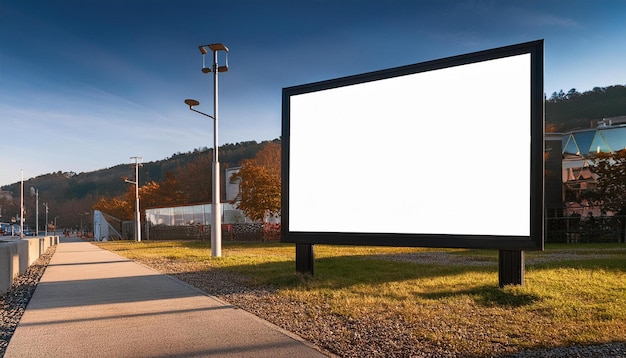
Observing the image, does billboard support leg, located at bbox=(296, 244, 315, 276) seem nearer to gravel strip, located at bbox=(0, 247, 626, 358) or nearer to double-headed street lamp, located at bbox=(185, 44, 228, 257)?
gravel strip, located at bbox=(0, 247, 626, 358)

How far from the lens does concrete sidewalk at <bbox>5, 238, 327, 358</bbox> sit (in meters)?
5.00

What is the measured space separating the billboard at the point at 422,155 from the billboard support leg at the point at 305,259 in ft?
1.47

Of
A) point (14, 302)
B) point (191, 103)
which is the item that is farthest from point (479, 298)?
point (191, 103)

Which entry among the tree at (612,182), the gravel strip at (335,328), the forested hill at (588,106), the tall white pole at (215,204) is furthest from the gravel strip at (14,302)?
the forested hill at (588,106)

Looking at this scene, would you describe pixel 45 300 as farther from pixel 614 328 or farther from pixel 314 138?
pixel 614 328

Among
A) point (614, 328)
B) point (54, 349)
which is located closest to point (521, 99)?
point (614, 328)

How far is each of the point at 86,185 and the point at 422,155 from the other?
16783 cm

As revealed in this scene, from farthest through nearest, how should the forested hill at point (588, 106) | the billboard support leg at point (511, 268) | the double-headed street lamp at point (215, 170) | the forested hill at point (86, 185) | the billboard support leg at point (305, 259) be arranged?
the forested hill at point (86, 185), the forested hill at point (588, 106), the double-headed street lamp at point (215, 170), the billboard support leg at point (305, 259), the billboard support leg at point (511, 268)

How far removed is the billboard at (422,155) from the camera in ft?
25.6

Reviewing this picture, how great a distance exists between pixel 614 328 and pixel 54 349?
20.9ft

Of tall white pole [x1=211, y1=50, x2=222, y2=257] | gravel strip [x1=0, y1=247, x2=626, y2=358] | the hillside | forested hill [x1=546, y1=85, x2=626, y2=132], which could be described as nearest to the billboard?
gravel strip [x1=0, y1=247, x2=626, y2=358]

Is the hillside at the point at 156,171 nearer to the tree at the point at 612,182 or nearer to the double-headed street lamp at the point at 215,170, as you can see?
the tree at the point at 612,182

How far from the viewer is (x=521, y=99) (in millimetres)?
7824

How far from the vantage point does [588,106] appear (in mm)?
60094
